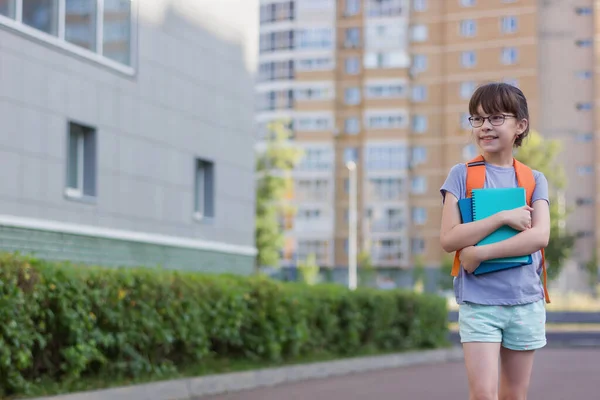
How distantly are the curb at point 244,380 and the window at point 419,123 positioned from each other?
70182mm

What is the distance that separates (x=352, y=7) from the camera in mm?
92188

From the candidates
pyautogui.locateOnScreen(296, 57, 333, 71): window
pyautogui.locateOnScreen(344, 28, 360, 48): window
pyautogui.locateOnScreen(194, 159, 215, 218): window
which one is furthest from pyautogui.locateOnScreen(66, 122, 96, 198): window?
pyautogui.locateOnScreen(344, 28, 360, 48): window

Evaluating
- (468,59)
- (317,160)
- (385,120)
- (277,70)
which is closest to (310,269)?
(317,160)

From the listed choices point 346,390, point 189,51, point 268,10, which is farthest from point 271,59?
point 346,390

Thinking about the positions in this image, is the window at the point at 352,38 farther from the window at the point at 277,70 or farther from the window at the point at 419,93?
the window at the point at 419,93

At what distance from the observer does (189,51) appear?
77.8 feet

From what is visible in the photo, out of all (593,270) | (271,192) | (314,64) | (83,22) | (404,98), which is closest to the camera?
(83,22)

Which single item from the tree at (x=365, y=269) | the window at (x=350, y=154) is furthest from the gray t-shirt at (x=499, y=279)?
the window at (x=350, y=154)

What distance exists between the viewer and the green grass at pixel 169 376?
32.5ft

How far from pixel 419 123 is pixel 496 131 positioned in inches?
3378

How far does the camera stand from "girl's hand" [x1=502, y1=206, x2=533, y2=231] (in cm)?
450

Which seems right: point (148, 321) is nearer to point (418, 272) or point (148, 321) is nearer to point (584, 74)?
point (418, 272)

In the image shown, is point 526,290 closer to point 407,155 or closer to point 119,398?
point 119,398

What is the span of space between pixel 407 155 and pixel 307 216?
9.61 meters
